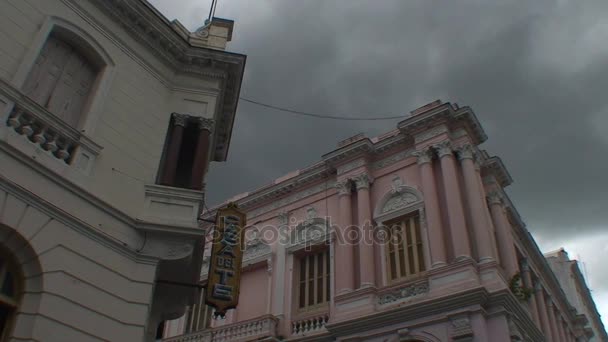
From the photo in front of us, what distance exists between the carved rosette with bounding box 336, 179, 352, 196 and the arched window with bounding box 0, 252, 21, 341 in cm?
1278

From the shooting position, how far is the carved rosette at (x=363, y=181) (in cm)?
1824

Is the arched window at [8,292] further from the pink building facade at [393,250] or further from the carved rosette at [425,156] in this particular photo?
the carved rosette at [425,156]

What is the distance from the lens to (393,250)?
16.8 meters

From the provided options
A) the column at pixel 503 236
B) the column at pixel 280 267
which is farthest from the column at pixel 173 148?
the column at pixel 503 236

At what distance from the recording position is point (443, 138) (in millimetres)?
17141

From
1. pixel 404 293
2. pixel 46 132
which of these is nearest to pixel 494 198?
pixel 404 293

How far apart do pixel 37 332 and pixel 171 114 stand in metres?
4.96

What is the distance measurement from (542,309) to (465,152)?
7.68m

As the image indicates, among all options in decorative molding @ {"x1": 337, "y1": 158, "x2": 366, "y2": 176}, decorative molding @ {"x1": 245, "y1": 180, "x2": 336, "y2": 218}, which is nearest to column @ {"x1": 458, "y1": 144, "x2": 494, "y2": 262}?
decorative molding @ {"x1": 337, "y1": 158, "x2": 366, "y2": 176}

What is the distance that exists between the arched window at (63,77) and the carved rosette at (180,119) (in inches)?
63.0

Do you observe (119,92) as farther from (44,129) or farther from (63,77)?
(44,129)

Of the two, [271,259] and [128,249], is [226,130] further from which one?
[271,259]

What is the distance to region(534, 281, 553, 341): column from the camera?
19.6 metres

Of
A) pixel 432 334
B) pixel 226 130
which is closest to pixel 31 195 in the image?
pixel 226 130
